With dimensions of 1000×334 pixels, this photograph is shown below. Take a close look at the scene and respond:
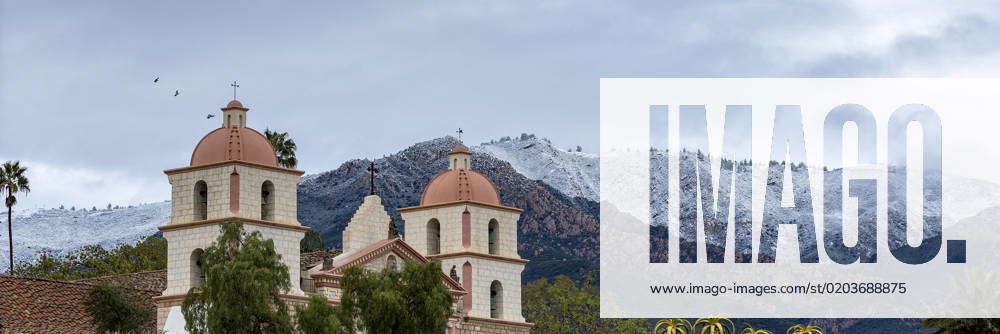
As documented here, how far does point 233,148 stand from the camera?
43.2m

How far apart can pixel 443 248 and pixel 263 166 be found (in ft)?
30.2

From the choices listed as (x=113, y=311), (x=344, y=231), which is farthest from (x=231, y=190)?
(x=344, y=231)

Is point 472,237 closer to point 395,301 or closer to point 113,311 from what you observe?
point 113,311

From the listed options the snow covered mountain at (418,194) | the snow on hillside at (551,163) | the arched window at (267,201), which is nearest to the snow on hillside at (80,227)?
the snow covered mountain at (418,194)

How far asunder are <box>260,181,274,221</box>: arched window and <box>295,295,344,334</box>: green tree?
26.3ft

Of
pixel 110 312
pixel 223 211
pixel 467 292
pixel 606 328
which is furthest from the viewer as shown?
pixel 606 328

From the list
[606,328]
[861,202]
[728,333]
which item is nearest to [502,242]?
[728,333]

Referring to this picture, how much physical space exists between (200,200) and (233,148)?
5.54 ft

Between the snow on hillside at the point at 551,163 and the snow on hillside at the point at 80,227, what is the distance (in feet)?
115

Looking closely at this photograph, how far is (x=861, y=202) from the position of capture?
15100 centimetres

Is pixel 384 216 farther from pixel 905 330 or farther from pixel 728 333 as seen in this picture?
pixel 905 330

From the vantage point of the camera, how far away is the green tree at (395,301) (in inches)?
1470

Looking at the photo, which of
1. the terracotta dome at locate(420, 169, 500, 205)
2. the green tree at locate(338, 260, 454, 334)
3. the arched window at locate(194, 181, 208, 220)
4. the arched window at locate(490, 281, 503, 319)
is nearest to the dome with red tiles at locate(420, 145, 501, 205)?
the terracotta dome at locate(420, 169, 500, 205)

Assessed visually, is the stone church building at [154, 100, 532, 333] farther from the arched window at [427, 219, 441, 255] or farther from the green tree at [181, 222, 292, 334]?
the green tree at [181, 222, 292, 334]
